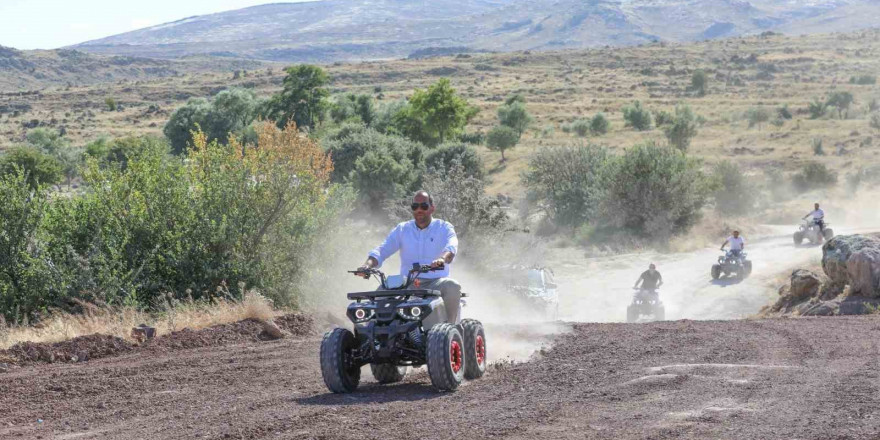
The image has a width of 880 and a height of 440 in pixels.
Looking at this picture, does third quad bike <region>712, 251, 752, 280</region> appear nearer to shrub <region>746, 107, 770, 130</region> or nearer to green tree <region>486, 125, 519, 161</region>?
green tree <region>486, 125, 519, 161</region>

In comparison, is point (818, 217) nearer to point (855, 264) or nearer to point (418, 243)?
point (855, 264)

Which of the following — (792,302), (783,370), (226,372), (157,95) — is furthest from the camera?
(157,95)

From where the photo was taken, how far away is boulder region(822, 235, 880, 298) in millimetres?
17656

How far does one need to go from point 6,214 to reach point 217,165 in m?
4.02

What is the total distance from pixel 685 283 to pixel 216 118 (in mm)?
56713

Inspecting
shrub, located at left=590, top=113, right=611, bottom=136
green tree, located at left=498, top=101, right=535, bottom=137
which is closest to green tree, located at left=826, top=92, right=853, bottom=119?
shrub, located at left=590, top=113, right=611, bottom=136

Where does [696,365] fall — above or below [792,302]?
above

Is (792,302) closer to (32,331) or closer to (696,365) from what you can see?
(696,365)

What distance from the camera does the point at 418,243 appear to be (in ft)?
33.1

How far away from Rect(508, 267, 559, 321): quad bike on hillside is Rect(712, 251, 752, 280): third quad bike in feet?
32.8

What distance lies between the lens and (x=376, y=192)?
5538 cm

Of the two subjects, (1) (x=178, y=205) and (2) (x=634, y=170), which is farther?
(2) (x=634, y=170)

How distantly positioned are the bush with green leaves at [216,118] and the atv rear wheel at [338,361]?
73.3 meters

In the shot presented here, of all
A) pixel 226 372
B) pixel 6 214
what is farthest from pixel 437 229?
pixel 6 214
